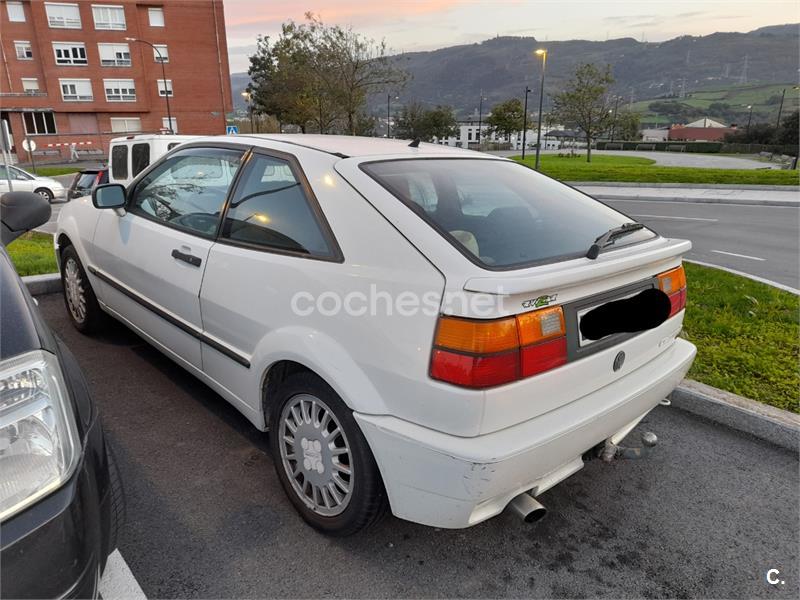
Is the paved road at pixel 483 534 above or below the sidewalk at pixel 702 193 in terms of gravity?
above

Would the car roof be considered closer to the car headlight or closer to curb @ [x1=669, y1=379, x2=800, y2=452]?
the car headlight

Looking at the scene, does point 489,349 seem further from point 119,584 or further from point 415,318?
point 119,584

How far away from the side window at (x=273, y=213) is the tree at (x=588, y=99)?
3728cm

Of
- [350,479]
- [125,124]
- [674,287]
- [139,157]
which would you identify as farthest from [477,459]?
[125,124]

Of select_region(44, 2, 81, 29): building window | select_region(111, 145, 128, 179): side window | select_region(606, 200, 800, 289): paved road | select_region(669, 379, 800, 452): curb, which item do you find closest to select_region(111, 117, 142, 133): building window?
select_region(44, 2, 81, 29): building window

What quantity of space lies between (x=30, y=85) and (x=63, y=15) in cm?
588

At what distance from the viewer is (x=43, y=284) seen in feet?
17.9

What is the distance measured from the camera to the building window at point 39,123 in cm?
4172

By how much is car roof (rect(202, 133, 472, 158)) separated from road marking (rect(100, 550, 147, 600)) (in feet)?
6.09

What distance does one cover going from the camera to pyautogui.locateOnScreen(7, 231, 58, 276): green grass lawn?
6028mm

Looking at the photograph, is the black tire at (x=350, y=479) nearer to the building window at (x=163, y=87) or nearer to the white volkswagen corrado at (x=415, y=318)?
the white volkswagen corrado at (x=415, y=318)

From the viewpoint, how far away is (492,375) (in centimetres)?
172

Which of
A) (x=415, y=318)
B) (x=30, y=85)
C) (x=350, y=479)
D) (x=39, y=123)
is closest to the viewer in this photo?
(x=415, y=318)

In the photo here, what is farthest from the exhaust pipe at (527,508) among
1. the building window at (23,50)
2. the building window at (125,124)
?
the building window at (23,50)
